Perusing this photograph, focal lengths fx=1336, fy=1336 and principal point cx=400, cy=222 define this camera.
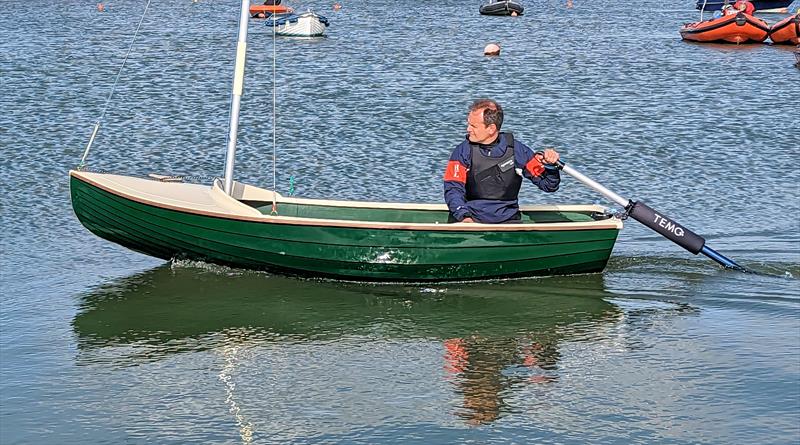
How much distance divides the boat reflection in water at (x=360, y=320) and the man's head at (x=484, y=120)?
5.10ft

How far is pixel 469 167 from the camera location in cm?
1370

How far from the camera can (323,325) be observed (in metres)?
12.7

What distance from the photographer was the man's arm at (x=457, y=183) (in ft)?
44.5

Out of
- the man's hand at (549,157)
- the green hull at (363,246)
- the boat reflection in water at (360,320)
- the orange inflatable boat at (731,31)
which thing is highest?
the orange inflatable boat at (731,31)

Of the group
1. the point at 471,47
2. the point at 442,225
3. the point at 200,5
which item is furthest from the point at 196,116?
the point at 200,5

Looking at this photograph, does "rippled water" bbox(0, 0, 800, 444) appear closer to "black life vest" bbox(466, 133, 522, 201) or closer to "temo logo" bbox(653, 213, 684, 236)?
"temo logo" bbox(653, 213, 684, 236)

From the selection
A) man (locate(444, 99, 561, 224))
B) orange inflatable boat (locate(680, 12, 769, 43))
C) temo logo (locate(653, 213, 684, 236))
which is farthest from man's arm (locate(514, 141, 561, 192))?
orange inflatable boat (locate(680, 12, 769, 43))

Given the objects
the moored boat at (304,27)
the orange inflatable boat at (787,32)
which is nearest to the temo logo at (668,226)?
the orange inflatable boat at (787,32)

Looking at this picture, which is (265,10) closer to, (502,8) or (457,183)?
(502,8)

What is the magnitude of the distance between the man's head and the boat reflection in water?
5.10 feet

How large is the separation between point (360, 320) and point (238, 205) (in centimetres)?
206

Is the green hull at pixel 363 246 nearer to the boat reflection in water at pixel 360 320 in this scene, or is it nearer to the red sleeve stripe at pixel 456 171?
the boat reflection in water at pixel 360 320

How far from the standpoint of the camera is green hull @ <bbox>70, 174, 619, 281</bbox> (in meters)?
13.5

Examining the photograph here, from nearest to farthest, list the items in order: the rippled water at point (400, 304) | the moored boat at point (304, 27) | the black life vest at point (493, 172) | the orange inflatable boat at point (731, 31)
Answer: the rippled water at point (400, 304) < the black life vest at point (493, 172) < the orange inflatable boat at point (731, 31) < the moored boat at point (304, 27)
